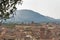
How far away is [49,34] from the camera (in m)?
27.2

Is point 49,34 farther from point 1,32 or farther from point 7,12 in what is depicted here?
point 7,12

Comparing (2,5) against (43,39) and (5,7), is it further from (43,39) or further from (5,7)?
(43,39)

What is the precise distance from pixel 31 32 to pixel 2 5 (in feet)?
30.6

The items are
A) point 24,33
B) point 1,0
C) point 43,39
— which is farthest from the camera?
point 1,0

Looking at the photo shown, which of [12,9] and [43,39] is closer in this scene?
[43,39]

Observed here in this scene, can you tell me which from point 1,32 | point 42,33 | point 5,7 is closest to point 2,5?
point 5,7

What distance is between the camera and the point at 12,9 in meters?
36.4

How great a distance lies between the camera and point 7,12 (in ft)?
118

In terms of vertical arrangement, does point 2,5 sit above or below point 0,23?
above

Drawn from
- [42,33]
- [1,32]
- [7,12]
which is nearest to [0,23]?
[7,12]

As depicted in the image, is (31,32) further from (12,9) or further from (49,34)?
(12,9)

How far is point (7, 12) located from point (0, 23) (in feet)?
5.78

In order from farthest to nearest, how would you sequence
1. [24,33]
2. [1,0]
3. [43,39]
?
[1,0] → [24,33] → [43,39]

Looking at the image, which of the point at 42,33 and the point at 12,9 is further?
the point at 12,9
